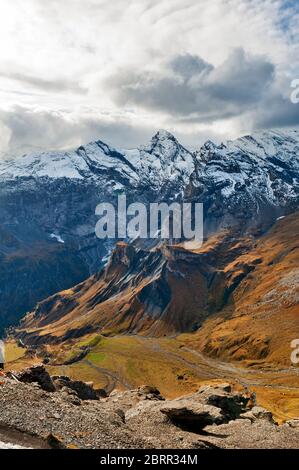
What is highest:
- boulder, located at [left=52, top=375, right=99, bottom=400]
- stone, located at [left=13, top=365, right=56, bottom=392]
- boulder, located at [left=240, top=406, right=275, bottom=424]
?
stone, located at [left=13, top=365, right=56, bottom=392]

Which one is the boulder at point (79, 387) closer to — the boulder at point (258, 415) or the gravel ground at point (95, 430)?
the gravel ground at point (95, 430)

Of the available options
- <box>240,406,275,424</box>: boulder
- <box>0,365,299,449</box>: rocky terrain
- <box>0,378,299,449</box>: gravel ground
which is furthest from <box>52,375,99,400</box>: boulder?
<box>240,406,275,424</box>: boulder

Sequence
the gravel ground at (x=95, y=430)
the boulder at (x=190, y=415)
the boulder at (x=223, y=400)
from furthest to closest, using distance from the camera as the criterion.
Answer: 1. the boulder at (x=223, y=400)
2. the boulder at (x=190, y=415)
3. the gravel ground at (x=95, y=430)

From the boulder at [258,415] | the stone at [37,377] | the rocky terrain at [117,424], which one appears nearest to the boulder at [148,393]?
the rocky terrain at [117,424]

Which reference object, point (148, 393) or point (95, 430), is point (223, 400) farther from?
point (95, 430)

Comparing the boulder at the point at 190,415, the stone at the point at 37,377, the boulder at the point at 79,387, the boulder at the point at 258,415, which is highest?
the stone at the point at 37,377

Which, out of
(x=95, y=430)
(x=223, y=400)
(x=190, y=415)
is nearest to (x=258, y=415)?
(x=223, y=400)

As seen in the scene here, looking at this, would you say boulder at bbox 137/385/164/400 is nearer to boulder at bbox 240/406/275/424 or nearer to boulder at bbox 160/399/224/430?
boulder at bbox 240/406/275/424

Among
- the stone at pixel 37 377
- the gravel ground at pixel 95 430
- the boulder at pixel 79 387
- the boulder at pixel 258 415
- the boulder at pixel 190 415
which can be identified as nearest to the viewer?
the gravel ground at pixel 95 430

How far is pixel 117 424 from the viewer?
55.8 meters

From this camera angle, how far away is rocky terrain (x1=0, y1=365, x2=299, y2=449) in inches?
1844

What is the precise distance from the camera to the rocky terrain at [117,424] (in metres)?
46.8

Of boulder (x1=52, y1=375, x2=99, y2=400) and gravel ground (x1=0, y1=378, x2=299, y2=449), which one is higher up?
gravel ground (x1=0, y1=378, x2=299, y2=449)
